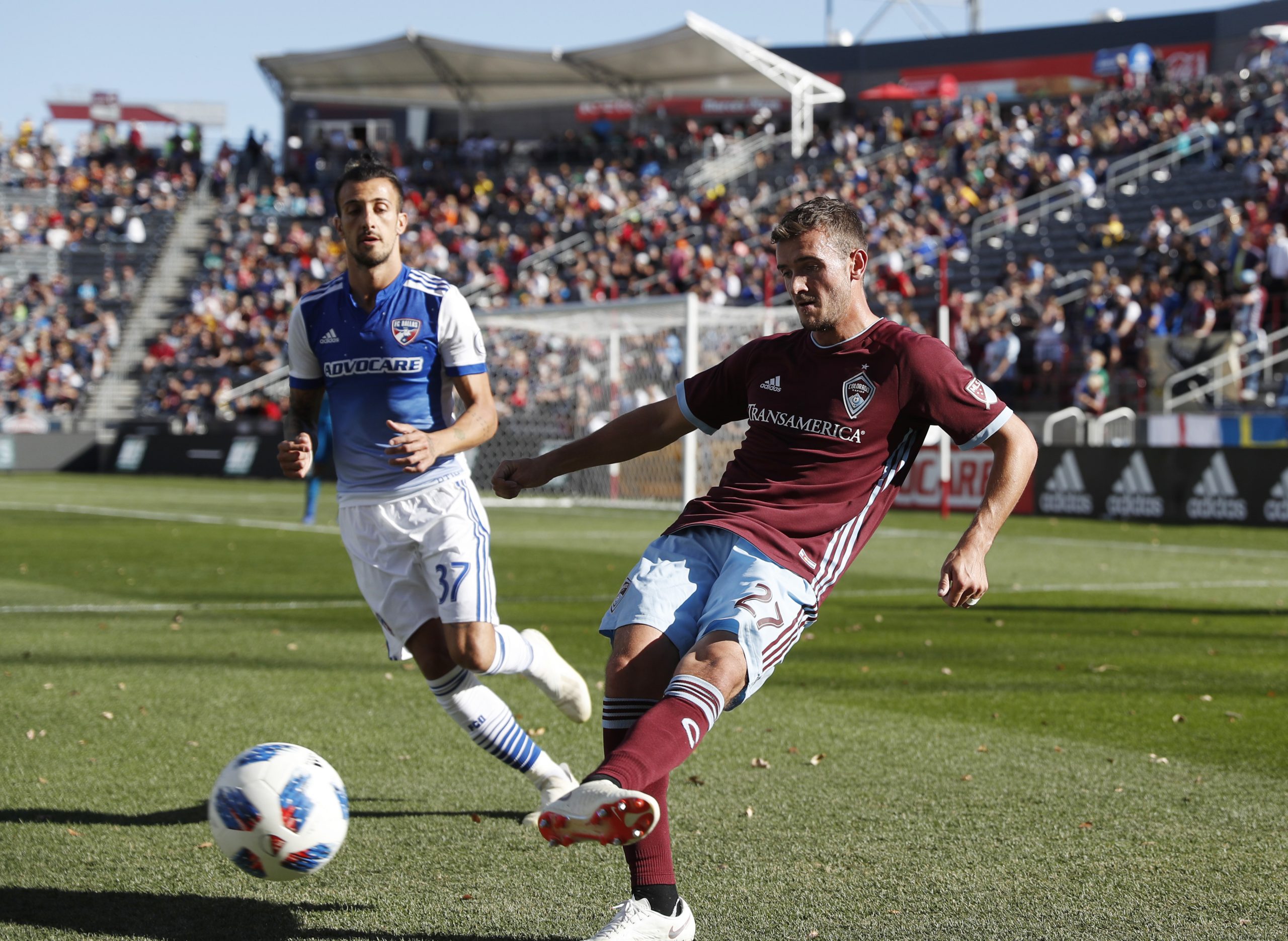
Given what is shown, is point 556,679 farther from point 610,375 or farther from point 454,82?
point 454,82

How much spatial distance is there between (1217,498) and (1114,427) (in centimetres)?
232

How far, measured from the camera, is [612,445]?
4285 mm

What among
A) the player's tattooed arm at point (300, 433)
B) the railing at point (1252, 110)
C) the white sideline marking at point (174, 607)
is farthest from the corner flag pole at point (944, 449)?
the player's tattooed arm at point (300, 433)

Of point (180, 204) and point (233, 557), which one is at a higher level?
point (180, 204)

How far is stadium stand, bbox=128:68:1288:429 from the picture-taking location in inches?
917

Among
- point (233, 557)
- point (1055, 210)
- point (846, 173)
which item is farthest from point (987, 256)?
point (233, 557)

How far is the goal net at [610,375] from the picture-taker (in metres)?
21.0

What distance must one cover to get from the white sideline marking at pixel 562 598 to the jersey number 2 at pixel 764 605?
7.70m

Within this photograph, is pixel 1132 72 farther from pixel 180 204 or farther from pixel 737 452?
pixel 737 452

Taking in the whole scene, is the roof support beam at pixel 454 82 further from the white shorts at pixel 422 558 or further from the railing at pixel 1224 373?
the white shorts at pixel 422 558

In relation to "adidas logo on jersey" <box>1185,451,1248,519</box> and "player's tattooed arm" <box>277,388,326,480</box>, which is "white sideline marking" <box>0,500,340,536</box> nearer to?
"adidas logo on jersey" <box>1185,451,1248,519</box>

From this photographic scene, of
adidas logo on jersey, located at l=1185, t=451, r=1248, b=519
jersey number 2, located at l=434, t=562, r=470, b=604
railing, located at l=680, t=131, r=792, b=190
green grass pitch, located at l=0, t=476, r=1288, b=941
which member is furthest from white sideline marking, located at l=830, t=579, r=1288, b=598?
railing, located at l=680, t=131, r=792, b=190

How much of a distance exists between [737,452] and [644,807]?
4.46 ft

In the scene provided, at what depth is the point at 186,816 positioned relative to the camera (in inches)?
199
